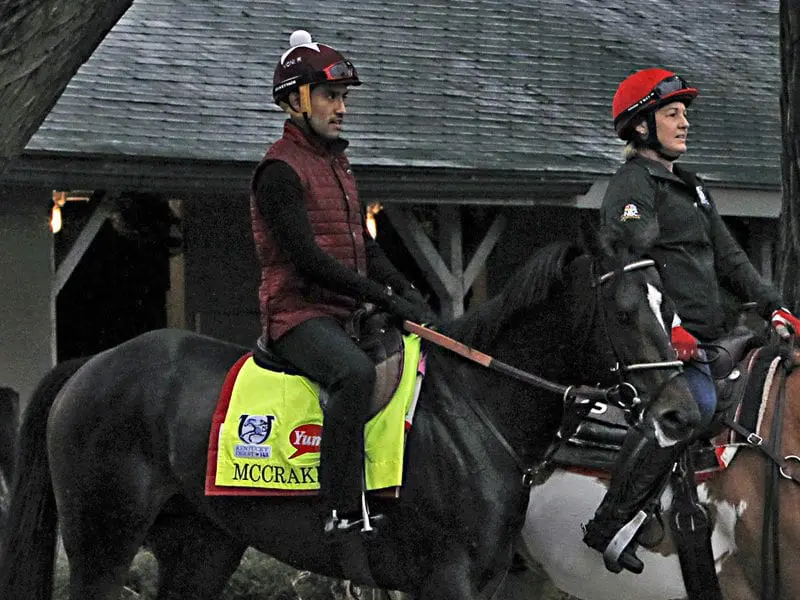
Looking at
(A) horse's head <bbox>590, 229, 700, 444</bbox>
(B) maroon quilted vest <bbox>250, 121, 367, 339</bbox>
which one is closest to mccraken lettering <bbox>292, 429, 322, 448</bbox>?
(B) maroon quilted vest <bbox>250, 121, 367, 339</bbox>

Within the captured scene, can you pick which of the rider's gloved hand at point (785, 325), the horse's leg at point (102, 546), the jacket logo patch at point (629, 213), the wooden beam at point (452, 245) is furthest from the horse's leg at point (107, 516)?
the wooden beam at point (452, 245)

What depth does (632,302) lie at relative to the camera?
202 inches

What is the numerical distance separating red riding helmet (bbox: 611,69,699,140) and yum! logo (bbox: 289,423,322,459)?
5.62ft

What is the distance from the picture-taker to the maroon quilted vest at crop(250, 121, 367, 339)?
5.74 m

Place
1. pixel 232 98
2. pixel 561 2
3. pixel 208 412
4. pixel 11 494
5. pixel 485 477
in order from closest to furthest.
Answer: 1. pixel 485 477
2. pixel 208 412
3. pixel 11 494
4. pixel 232 98
5. pixel 561 2

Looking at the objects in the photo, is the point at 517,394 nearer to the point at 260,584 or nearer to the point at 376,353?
the point at 376,353

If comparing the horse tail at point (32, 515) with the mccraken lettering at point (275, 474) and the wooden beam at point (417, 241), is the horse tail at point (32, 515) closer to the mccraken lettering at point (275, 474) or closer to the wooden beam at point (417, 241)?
the mccraken lettering at point (275, 474)

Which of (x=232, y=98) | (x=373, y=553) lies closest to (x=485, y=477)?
(x=373, y=553)

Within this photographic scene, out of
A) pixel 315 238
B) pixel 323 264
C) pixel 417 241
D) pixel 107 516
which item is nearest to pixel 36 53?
pixel 323 264

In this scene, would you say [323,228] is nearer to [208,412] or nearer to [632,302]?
[208,412]

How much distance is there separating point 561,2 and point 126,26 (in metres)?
5.67

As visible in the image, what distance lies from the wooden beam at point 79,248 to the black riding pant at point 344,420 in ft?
22.2

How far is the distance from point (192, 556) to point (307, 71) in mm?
2132

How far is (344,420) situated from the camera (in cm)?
547
